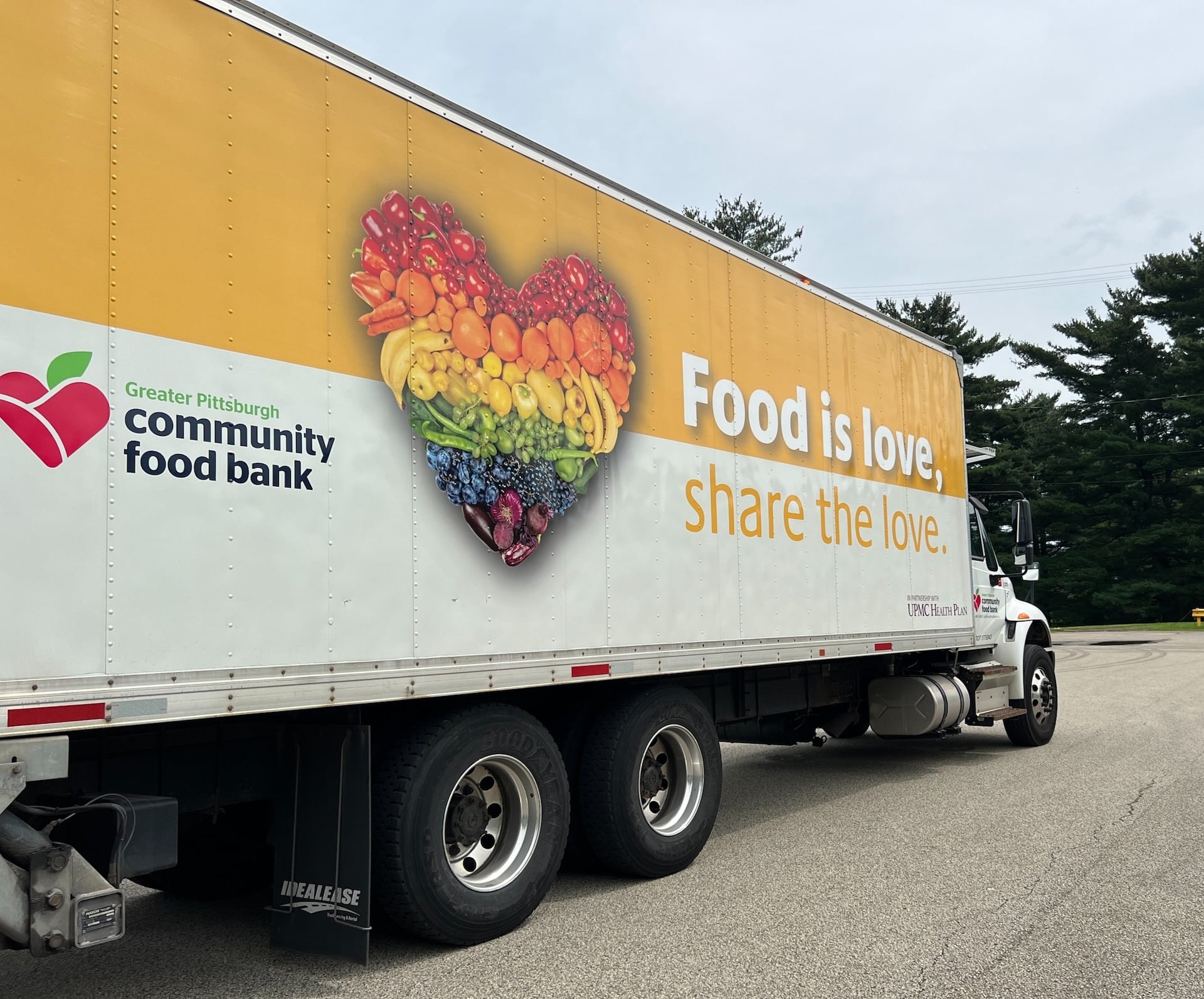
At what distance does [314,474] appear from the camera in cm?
442

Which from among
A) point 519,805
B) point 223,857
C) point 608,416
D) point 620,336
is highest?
point 620,336

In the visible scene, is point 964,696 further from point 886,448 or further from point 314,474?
point 314,474

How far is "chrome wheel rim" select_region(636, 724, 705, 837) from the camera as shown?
639cm

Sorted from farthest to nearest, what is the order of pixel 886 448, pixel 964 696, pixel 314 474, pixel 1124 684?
pixel 1124 684, pixel 964 696, pixel 886 448, pixel 314 474

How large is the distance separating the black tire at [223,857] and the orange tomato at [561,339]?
103 inches

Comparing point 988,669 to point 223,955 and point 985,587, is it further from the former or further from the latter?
point 223,955

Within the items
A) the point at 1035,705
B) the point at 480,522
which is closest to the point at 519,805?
the point at 480,522

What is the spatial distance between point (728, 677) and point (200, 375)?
4.36 m

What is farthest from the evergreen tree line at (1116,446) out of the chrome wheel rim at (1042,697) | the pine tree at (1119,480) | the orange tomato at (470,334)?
the orange tomato at (470,334)

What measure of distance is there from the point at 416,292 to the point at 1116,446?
5205 centimetres

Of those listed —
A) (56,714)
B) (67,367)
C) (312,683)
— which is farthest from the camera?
(312,683)

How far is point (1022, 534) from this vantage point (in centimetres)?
1106

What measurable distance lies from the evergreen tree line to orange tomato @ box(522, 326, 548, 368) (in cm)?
4615

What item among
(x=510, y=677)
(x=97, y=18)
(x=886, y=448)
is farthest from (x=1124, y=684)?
(x=97, y=18)
